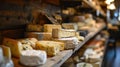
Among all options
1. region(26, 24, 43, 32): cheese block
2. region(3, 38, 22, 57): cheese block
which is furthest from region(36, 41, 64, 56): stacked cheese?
region(26, 24, 43, 32): cheese block

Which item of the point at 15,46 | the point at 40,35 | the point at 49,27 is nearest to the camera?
the point at 15,46

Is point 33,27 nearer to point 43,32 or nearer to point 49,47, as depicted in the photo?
point 43,32

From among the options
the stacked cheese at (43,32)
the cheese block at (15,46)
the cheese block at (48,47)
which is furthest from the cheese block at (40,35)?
the cheese block at (15,46)

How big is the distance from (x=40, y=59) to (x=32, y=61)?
0.04 meters

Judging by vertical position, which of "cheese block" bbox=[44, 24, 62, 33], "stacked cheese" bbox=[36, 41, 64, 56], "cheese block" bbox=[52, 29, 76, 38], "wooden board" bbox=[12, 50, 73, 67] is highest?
"cheese block" bbox=[44, 24, 62, 33]

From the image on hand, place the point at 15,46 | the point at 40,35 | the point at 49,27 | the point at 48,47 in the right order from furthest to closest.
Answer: the point at 49,27 → the point at 40,35 → the point at 48,47 → the point at 15,46

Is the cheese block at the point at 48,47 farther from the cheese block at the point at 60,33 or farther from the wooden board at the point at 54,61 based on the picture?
the cheese block at the point at 60,33

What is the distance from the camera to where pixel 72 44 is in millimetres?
1653

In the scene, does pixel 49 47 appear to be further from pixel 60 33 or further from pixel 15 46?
pixel 60 33

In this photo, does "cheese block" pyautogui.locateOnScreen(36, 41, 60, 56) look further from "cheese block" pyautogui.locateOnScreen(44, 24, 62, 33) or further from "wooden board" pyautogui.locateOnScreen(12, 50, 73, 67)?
"cheese block" pyautogui.locateOnScreen(44, 24, 62, 33)

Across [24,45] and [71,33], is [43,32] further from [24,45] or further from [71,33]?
[24,45]

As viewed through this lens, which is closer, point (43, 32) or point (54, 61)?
point (54, 61)

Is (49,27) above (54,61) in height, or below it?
above

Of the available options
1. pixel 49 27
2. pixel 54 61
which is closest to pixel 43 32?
pixel 49 27
